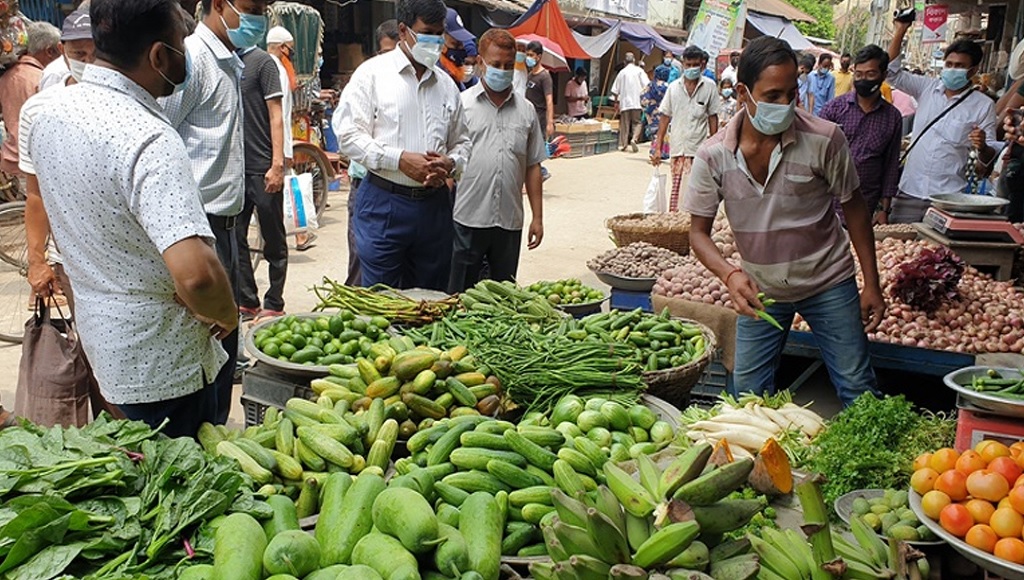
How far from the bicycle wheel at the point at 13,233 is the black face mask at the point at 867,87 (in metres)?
6.85

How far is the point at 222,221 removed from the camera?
4.20 meters

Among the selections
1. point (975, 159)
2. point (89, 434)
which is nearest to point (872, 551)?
point (89, 434)

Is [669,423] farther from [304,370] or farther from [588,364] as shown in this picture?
[304,370]

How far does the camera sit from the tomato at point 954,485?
2.54 m

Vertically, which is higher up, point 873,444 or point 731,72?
point 731,72

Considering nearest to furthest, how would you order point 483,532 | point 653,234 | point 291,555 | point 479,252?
point 291,555
point 483,532
point 479,252
point 653,234

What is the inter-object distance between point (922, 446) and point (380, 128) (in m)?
3.43

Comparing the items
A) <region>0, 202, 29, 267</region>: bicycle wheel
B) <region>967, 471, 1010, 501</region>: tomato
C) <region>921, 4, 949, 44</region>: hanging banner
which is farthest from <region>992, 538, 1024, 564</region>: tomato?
<region>921, 4, 949, 44</region>: hanging banner

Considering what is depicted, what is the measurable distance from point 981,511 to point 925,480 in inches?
9.2

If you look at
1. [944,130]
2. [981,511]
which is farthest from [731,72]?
[981,511]

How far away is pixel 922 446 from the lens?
3.38 m

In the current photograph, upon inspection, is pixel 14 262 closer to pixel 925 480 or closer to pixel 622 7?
pixel 925 480


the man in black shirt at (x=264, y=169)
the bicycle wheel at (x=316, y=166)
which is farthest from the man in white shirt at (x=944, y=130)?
the bicycle wheel at (x=316, y=166)

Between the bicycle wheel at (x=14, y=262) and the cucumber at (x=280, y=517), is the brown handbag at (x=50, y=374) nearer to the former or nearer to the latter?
the cucumber at (x=280, y=517)
